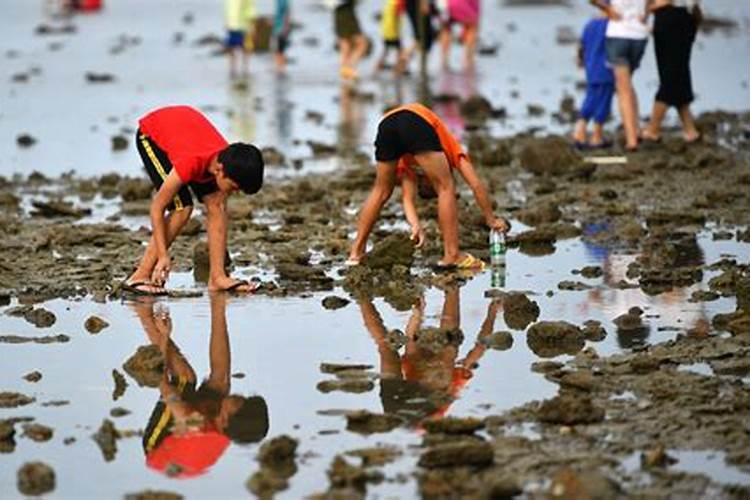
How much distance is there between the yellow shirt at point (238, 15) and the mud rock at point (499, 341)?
69.6 ft

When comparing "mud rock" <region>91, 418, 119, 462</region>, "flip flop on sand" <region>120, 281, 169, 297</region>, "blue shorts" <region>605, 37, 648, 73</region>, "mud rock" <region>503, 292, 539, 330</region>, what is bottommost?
"blue shorts" <region>605, 37, 648, 73</region>

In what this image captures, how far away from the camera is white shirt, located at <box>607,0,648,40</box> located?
19609 mm

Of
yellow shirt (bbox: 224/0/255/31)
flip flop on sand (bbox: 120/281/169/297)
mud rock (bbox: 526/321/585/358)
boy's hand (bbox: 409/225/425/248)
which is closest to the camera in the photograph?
mud rock (bbox: 526/321/585/358)

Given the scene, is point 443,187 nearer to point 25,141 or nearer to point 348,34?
point 25,141

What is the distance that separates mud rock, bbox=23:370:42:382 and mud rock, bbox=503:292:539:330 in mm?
2701

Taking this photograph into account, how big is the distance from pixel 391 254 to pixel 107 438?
15.2 ft

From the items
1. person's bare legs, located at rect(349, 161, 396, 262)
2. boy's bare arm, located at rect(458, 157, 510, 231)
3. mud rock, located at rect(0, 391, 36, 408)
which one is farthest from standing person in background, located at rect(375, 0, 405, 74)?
mud rock, located at rect(0, 391, 36, 408)

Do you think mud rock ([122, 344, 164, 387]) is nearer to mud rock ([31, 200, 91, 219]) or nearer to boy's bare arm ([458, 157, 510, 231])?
boy's bare arm ([458, 157, 510, 231])

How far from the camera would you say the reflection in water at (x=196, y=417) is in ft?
29.7

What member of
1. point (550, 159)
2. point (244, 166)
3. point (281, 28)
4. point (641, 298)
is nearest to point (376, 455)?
point (244, 166)

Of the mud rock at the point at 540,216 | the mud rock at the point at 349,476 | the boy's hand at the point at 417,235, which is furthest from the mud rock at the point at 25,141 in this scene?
the mud rock at the point at 349,476

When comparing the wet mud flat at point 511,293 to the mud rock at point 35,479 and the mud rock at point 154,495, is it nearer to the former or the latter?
the mud rock at point 35,479

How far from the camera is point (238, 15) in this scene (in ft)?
106

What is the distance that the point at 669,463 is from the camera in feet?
28.4
